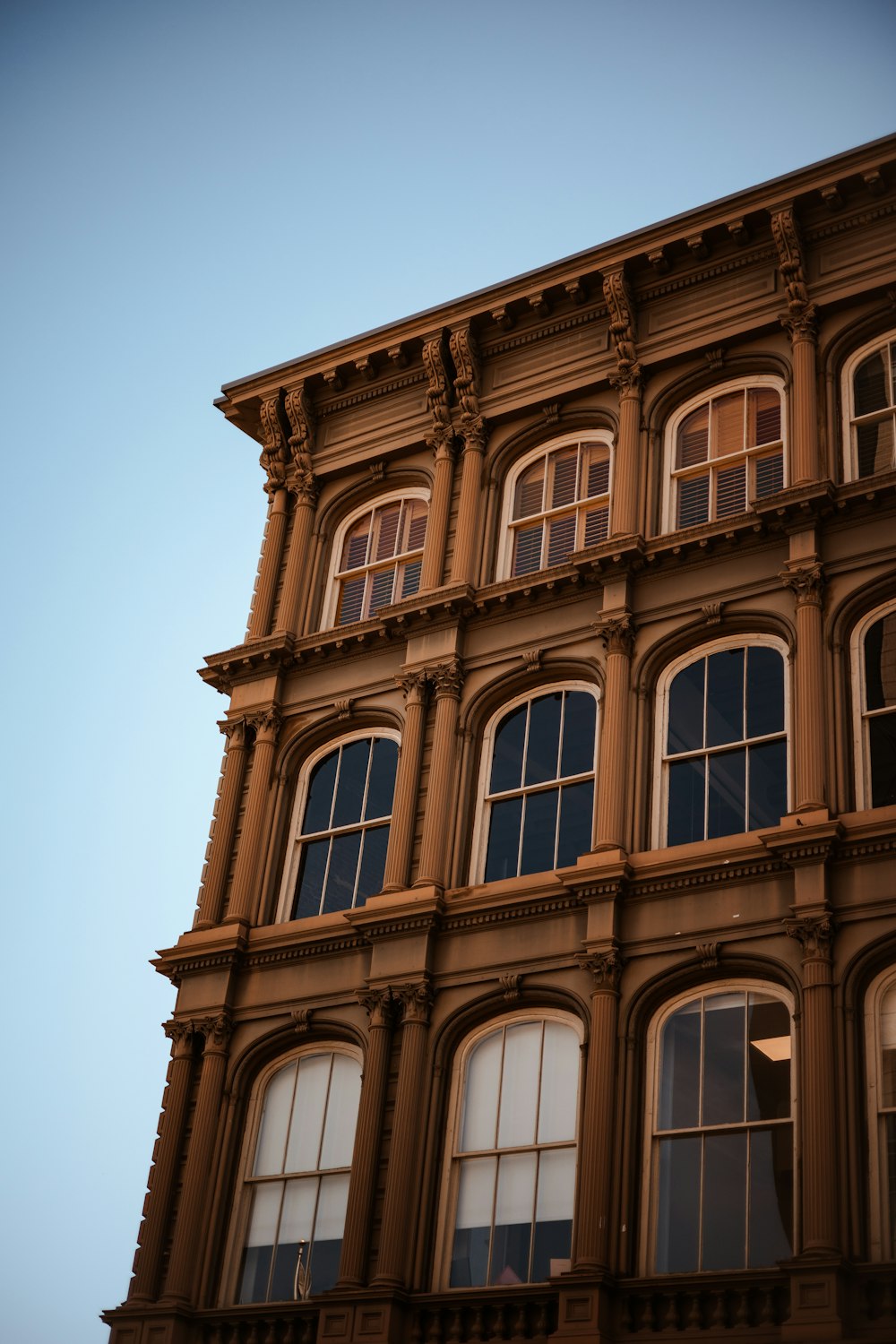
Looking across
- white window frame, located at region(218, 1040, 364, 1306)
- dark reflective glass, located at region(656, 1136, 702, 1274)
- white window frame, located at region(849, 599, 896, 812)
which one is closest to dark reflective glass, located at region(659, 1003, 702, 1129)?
dark reflective glass, located at region(656, 1136, 702, 1274)

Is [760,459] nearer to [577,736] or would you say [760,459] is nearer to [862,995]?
[577,736]

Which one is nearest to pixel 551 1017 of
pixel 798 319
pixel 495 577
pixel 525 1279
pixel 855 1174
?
pixel 525 1279

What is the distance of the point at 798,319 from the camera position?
25047 mm

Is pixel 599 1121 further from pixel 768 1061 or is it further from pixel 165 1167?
pixel 165 1167

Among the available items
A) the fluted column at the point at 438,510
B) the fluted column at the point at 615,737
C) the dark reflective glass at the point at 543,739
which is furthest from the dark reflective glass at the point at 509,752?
the fluted column at the point at 438,510

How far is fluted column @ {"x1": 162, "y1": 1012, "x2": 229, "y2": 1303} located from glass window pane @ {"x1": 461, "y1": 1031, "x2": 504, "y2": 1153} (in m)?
3.61

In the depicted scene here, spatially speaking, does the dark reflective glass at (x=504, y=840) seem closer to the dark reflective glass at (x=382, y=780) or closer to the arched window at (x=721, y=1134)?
the dark reflective glass at (x=382, y=780)

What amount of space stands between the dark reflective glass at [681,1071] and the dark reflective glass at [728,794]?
2347 millimetres

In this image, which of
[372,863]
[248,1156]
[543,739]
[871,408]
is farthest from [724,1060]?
[871,408]

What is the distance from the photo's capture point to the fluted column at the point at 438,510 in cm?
2645

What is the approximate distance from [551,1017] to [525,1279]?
3.12 m

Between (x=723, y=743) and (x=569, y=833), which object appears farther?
(x=569, y=833)

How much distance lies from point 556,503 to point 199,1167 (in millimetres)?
10905

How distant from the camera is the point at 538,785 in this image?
78.2 feet
